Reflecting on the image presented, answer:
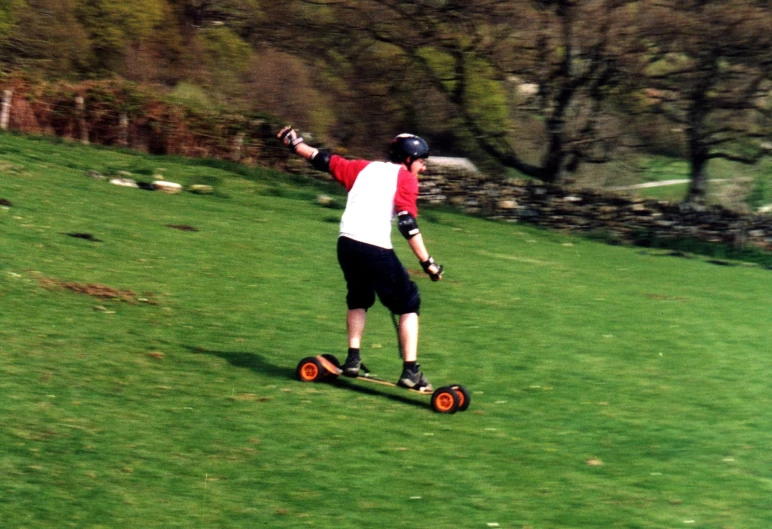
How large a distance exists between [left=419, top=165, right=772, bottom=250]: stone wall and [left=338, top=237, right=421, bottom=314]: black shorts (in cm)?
1817

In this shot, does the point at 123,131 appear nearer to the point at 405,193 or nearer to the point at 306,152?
the point at 306,152

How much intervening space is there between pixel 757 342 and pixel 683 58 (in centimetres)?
1624

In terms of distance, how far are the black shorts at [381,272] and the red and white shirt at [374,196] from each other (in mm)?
61

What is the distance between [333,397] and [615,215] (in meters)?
18.9

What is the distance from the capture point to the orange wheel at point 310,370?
8305 millimetres

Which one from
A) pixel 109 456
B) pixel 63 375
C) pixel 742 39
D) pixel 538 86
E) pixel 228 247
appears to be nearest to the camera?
pixel 109 456

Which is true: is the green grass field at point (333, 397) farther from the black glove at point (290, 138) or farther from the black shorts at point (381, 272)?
the black glove at point (290, 138)

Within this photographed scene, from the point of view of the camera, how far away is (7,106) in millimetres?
28750

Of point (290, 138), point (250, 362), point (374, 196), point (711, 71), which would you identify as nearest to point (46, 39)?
point (711, 71)

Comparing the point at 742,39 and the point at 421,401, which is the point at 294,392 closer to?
the point at 421,401

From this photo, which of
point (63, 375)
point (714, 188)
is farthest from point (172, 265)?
point (714, 188)

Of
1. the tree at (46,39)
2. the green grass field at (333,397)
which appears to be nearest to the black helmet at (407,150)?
the green grass field at (333,397)

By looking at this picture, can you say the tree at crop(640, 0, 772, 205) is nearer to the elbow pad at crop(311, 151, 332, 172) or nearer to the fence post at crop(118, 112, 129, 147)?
the fence post at crop(118, 112, 129, 147)

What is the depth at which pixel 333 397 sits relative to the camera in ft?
26.2
